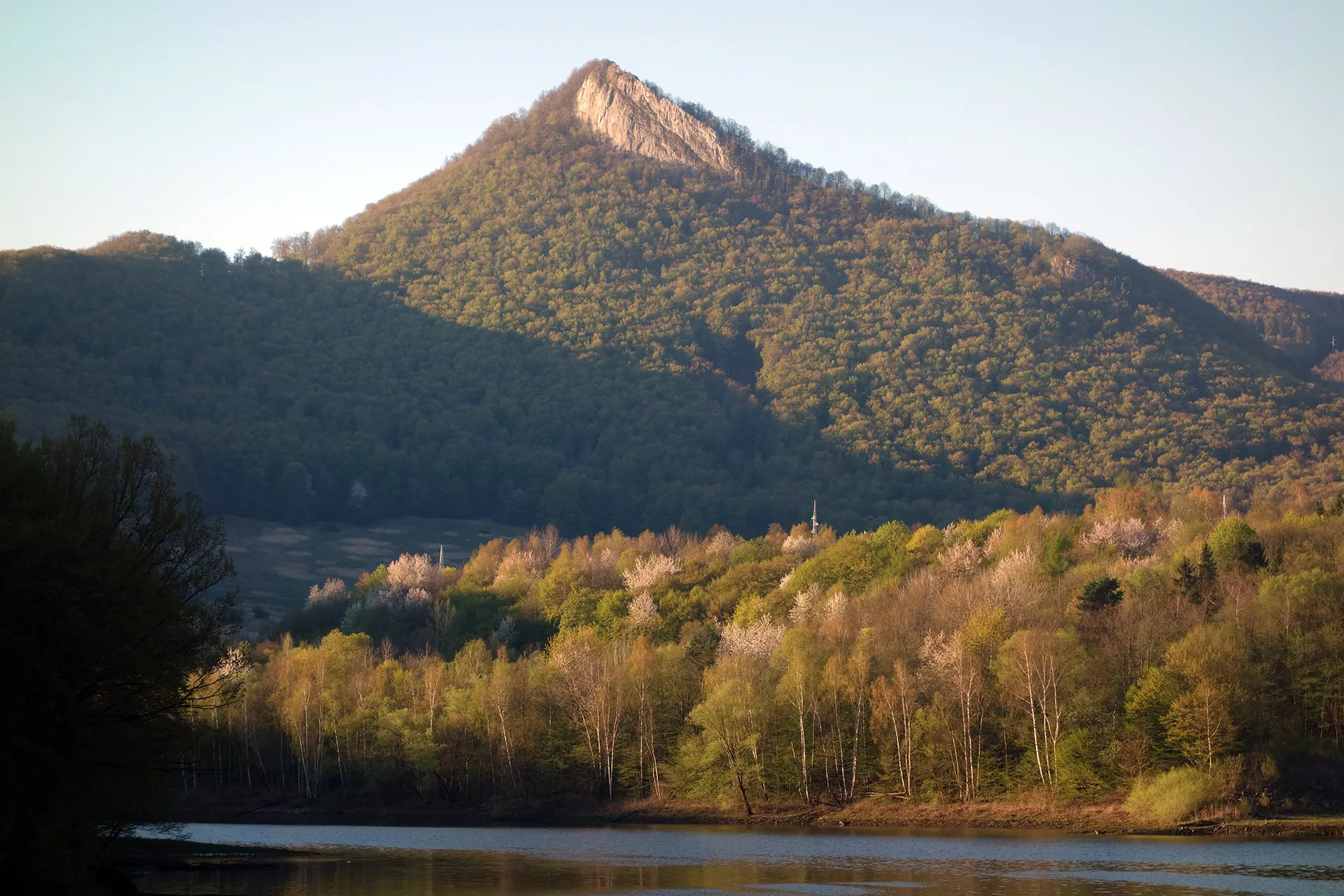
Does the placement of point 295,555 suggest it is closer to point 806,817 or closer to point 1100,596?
point 806,817

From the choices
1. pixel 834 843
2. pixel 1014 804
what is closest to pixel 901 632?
pixel 1014 804

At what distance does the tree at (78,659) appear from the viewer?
100.0 ft

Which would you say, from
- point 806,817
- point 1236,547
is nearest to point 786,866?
point 806,817

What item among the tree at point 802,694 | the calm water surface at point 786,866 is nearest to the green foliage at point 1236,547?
the tree at point 802,694

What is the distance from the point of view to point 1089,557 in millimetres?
98500

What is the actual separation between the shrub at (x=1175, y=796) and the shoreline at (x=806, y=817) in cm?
57

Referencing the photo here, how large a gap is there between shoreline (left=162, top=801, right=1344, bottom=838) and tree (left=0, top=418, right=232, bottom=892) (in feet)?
58.2

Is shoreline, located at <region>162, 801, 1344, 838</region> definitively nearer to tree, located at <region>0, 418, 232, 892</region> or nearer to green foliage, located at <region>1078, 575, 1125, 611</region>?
green foliage, located at <region>1078, 575, 1125, 611</region>

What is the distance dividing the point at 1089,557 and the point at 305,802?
5486cm

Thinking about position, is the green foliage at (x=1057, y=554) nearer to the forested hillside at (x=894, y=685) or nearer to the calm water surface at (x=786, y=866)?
the forested hillside at (x=894, y=685)

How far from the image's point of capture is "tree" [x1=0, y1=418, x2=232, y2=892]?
30.5 meters

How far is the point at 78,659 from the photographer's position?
108ft

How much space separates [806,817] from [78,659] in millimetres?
48337

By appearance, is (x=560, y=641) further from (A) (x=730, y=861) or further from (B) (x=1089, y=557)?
(A) (x=730, y=861)
